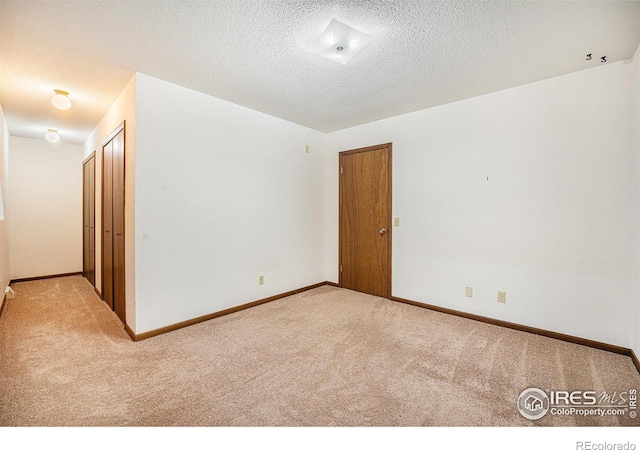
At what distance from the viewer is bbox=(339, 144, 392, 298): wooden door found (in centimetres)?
402

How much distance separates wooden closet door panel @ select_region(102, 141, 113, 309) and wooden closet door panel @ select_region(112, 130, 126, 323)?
20 cm

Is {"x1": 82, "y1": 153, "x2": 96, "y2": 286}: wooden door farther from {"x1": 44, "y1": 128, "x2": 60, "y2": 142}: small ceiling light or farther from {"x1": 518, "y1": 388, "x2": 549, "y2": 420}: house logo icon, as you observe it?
{"x1": 518, "y1": 388, "x2": 549, "y2": 420}: house logo icon

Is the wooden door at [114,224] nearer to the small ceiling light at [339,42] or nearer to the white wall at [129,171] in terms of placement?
the white wall at [129,171]

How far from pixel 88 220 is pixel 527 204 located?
6.28m

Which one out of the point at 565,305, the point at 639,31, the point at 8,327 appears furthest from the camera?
the point at 8,327

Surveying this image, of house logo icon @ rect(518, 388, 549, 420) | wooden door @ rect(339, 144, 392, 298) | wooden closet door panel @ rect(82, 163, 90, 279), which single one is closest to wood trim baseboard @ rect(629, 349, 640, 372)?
house logo icon @ rect(518, 388, 549, 420)

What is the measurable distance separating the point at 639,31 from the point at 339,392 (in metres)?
3.27

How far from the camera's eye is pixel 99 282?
4.23 metres

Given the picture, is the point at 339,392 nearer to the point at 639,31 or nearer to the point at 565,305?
the point at 565,305

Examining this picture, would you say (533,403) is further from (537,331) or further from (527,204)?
(527,204)

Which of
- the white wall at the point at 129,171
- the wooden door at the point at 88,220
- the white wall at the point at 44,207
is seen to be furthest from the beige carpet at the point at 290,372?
the white wall at the point at 44,207

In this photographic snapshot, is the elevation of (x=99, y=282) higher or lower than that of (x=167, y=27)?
lower

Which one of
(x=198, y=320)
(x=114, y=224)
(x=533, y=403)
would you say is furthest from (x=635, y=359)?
(x=114, y=224)
